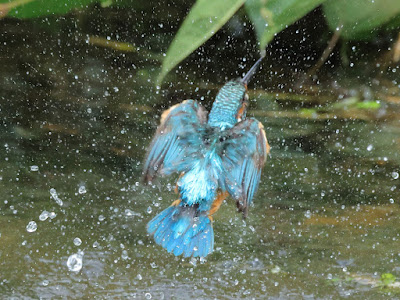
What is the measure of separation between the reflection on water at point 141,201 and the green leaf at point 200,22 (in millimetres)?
873

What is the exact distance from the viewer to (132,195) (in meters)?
2.61

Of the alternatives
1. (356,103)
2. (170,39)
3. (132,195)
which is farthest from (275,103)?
(132,195)

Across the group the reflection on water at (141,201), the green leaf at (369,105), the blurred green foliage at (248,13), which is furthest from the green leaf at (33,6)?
the green leaf at (369,105)

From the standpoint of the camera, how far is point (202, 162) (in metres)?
1.92

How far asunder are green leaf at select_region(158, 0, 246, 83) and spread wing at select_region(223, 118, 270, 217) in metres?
0.32

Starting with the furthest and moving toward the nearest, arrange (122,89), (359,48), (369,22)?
(122,89) → (359,48) → (369,22)

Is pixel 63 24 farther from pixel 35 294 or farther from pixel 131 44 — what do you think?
pixel 35 294

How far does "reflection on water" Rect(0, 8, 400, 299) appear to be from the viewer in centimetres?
218

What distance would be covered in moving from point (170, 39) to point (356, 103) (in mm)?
915

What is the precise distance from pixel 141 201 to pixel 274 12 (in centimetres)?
121

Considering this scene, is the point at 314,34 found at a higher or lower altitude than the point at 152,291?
higher

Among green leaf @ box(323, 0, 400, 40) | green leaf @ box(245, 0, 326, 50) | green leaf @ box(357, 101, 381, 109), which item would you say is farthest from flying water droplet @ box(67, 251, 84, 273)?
green leaf @ box(357, 101, 381, 109)

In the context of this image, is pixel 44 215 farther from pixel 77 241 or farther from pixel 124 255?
pixel 124 255

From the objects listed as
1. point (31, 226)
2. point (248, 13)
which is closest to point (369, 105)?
point (248, 13)
